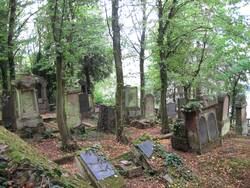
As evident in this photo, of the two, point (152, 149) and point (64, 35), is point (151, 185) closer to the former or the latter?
point (152, 149)

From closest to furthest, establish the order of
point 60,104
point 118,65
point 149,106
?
point 60,104, point 118,65, point 149,106

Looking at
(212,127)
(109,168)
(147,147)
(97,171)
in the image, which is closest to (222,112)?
(212,127)

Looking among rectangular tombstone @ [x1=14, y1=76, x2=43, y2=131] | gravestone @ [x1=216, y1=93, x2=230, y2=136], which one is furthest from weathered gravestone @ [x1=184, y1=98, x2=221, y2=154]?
rectangular tombstone @ [x1=14, y1=76, x2=43, y2=131]

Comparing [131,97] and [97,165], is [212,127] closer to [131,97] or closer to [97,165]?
[97,165]

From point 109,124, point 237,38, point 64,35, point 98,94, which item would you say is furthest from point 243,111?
point 98,94

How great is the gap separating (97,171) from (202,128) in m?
5.97

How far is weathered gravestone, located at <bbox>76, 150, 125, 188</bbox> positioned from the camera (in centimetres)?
596

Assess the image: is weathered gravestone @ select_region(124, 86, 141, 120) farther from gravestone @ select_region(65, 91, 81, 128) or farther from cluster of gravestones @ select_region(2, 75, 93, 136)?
cluster of gravestones @ select_region(2, 75, 93, 136)

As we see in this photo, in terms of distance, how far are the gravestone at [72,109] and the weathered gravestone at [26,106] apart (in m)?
1.19

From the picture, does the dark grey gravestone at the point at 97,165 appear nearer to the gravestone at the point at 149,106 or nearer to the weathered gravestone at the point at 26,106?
the weathered gravestone at the point at 26,106

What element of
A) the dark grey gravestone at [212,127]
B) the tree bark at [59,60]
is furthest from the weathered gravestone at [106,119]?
the dark grey gravestone at [212,127]

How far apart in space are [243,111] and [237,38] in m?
4.99

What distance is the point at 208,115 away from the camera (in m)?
11.7

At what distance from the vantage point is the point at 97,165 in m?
6.24
